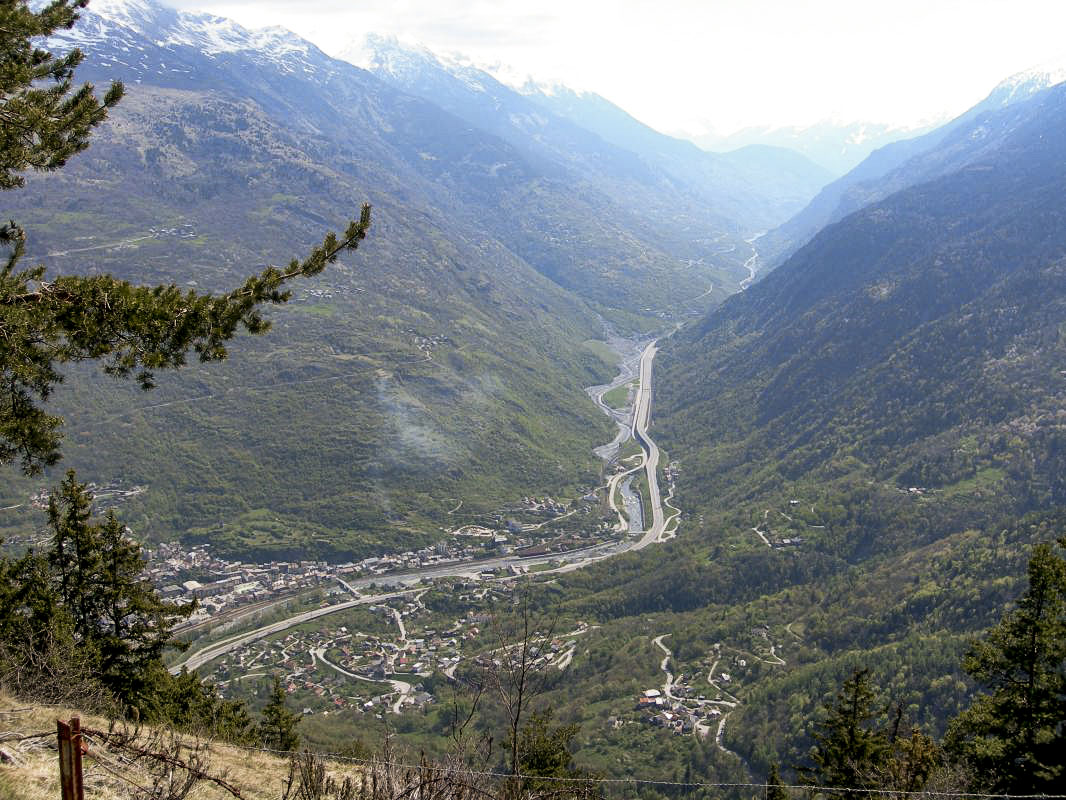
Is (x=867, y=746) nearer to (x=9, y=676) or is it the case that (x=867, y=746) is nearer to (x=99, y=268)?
(x=9, y=676)

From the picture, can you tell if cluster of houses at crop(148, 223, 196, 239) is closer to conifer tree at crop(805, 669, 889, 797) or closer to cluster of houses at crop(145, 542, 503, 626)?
cluster of houses at crop(145, 542, 503, 626)

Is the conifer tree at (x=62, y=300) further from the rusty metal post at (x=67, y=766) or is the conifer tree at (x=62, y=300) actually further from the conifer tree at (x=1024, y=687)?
the conifer tree at (x=1024, y=687)

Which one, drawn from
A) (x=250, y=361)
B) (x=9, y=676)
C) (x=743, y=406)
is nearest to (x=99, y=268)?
(x=250, y=361)

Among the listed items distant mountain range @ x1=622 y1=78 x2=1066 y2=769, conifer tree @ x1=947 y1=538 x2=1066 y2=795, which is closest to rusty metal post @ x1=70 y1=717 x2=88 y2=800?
conifer tree @ x1=947 y1=538 x2=1066 y2=795

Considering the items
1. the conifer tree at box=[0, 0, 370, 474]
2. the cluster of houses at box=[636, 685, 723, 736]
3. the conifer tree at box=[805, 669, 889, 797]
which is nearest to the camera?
the conifer tree at box=[0, 0, 370, 474]

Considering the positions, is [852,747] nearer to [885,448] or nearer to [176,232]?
[885,448]

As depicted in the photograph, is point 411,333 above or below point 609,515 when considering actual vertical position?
above
